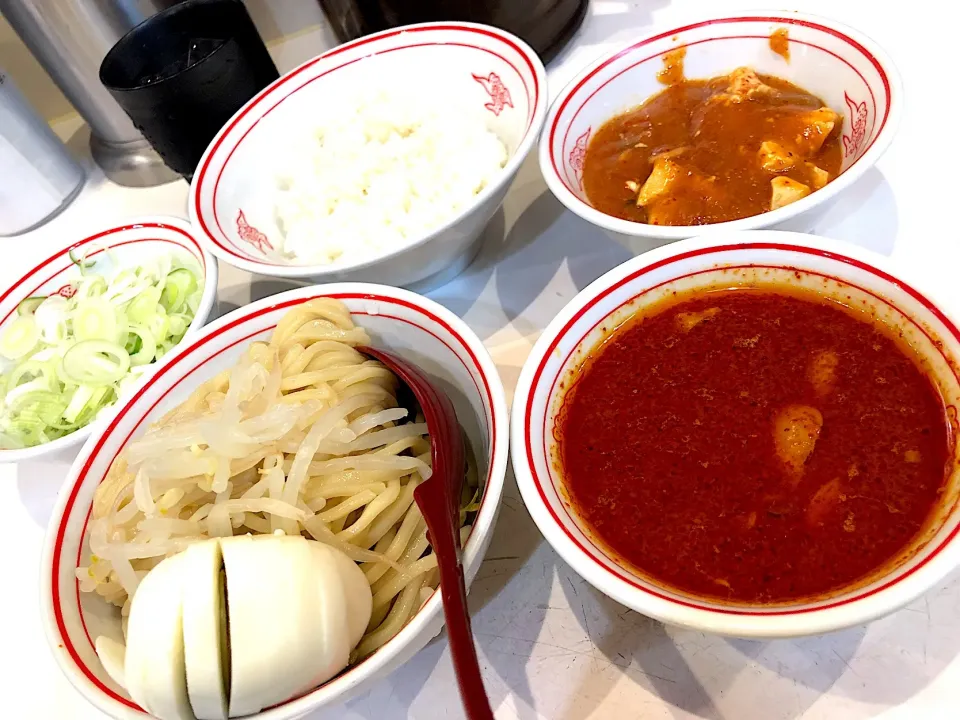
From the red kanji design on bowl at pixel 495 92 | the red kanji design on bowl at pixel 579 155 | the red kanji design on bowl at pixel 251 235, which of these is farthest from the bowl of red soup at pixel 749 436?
the red kanji design on bowl at pixel 251 235

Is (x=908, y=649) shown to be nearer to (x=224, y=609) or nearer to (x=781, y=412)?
(x=781, y=412)

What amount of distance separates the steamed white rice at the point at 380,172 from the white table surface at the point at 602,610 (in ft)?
0.67

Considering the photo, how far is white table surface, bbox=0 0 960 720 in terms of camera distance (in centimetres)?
107

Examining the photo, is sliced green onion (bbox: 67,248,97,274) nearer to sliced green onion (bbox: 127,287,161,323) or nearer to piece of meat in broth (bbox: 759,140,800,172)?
sliced green onion (bbox: 127,287,161,323)

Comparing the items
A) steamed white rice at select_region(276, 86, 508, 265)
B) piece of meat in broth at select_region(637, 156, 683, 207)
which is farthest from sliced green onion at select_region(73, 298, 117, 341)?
piece of meat in broth at select_region(637, 156, 683, 207)

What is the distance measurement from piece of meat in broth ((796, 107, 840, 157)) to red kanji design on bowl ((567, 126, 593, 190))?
1.57 ft

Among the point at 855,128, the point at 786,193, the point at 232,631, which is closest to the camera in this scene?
the point at 232,631

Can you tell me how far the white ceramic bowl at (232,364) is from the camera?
0.98 m

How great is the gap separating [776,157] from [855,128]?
0.57 feet

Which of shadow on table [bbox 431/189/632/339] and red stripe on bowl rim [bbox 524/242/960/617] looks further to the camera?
shadow on table [bbox 431/189/632/339]

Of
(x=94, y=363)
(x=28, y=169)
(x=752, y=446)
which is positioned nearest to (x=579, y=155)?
(x=752, y=446)

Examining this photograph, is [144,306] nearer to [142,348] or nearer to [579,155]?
[142,348]

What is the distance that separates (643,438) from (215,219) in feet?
3.89

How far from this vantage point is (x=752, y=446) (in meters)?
1.11
